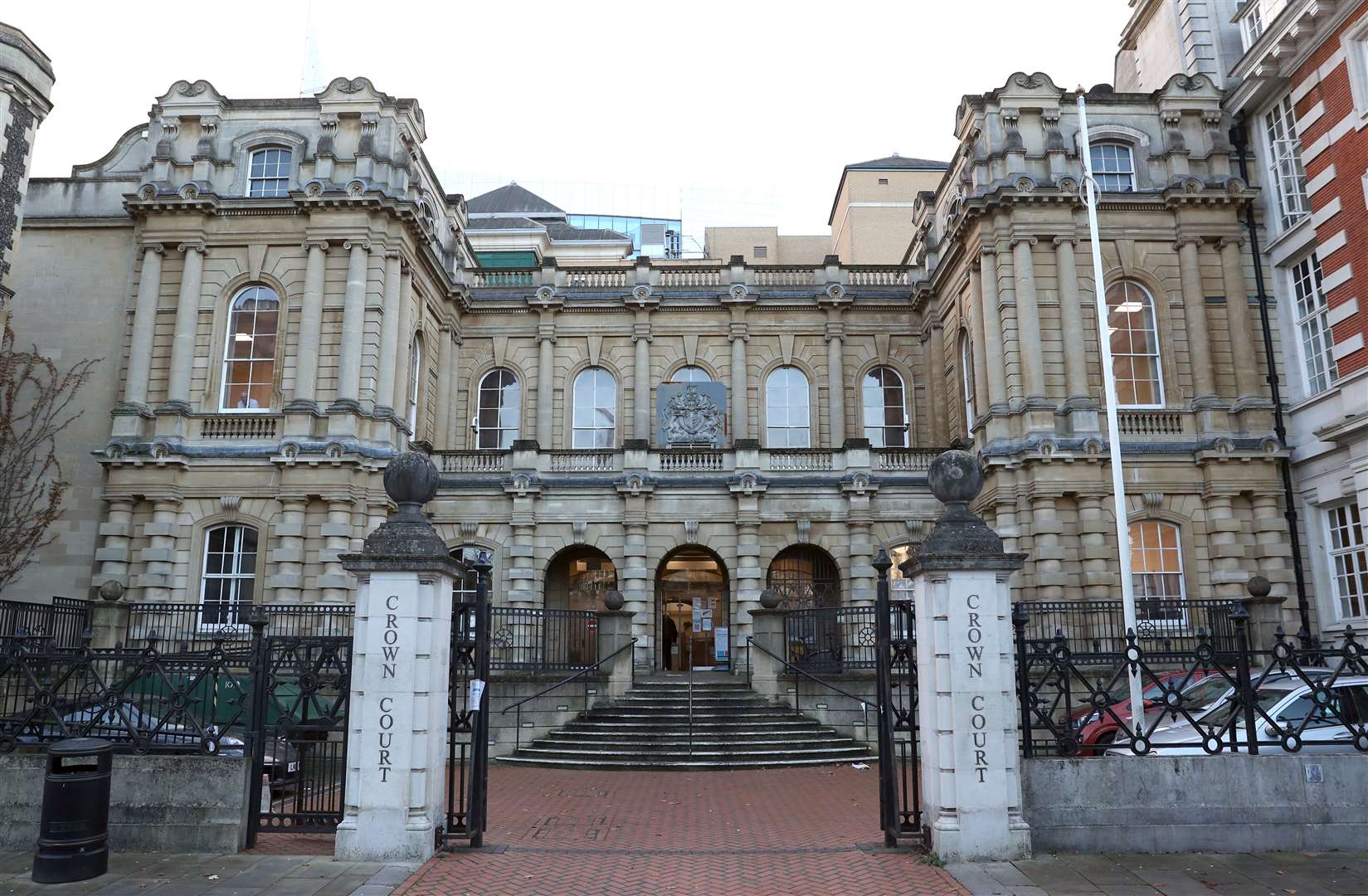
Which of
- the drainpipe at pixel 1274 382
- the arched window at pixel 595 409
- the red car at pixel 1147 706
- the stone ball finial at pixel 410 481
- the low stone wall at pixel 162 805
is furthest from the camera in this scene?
the arched window at pixel 595 409

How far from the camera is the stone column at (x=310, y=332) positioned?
25.1 m

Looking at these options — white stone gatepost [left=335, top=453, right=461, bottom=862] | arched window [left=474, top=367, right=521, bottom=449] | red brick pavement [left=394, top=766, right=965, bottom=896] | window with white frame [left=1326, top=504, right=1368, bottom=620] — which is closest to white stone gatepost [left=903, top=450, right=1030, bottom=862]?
red brick pavement [left=394, top=766, right=965, bottom=896]

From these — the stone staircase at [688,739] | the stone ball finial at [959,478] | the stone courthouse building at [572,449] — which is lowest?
the stone staircase at [688,739]

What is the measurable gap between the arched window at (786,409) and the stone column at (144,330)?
709 inches

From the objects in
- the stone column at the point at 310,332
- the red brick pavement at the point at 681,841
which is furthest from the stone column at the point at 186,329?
the red brick pavement at the point at 681,841

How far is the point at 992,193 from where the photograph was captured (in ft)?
82.5

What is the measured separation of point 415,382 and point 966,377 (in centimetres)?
1646

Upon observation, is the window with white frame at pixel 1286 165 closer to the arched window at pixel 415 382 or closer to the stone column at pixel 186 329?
the arched window at pixel 415 382

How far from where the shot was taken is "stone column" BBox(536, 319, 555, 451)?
103ft

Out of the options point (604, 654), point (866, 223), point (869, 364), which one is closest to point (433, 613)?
point (604, 654)

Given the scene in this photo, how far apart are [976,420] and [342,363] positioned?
54.9 ft

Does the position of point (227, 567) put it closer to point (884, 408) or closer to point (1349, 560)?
point (884, 408)

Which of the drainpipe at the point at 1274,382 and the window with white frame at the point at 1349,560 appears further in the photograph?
the drainpipe at the point at 1274,382

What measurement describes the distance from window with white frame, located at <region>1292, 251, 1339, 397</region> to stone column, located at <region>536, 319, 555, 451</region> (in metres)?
21.0
